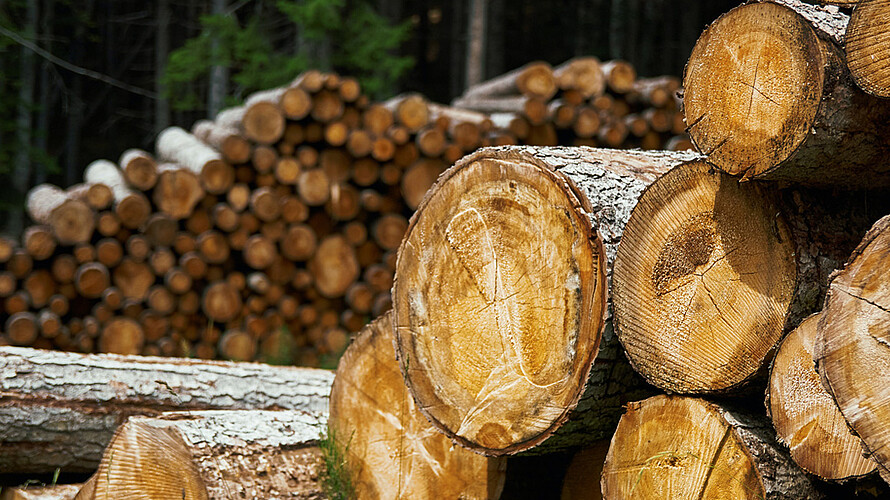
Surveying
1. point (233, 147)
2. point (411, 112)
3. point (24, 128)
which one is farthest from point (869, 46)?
point (24, 128)

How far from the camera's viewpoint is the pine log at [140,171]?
17.7ft

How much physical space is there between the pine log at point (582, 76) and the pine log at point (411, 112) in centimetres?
112

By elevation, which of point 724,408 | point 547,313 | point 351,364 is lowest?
point 351,364

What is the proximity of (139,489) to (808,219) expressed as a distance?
2.07m

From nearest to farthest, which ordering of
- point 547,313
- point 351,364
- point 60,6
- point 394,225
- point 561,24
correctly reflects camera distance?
point 547,313 → point 351,364 → point 394,225 → point 60,6 → point 561,24

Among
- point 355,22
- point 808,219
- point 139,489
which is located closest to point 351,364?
point 139,489

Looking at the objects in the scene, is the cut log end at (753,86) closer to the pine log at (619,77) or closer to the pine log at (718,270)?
the pine log at (718,270)

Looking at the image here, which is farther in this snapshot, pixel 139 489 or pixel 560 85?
pixel 560 85

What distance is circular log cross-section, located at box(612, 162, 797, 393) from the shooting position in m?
2.01

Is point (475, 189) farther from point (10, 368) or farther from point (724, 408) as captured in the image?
point (10, 368)

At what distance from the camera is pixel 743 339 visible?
204 centimetres

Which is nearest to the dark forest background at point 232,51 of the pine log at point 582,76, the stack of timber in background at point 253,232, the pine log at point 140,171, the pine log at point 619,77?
the pine log at point 619,77

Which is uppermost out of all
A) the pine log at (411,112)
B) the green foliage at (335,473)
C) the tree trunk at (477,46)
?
the tree trunk at (477,46)

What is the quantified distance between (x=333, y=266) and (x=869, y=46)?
4457 millimetres
